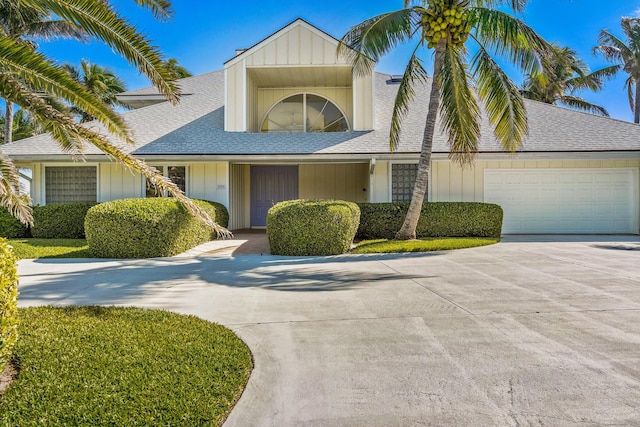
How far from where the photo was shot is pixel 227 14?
13758mm

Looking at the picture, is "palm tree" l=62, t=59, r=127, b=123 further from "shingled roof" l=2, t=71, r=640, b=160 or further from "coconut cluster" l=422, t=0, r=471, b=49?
"coconut cluster" l=422, t=0, r=471, b=49

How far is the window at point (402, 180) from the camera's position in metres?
13.7

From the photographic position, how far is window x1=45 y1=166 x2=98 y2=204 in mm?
13883

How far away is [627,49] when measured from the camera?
25797 mm

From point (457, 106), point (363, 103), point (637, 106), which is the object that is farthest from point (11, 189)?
point (637, 106)

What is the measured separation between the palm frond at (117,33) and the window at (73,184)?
34.7 feet

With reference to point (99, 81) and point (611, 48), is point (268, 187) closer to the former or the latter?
point (99, 81)

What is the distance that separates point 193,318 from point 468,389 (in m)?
2.98

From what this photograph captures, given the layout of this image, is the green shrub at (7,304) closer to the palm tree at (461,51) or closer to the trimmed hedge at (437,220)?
the palm tree at (461,51)

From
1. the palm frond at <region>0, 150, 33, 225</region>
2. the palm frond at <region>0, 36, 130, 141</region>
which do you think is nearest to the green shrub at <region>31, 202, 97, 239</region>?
the palm frond at <region>0, 150, 33, 225</region>

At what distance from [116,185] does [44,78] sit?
10.2 m

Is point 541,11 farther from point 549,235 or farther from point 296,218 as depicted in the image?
point 296,218

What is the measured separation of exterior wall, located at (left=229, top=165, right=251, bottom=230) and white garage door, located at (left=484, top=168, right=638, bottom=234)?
9.42 meters

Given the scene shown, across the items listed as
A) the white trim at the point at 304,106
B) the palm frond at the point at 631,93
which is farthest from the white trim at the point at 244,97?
the palm frond at the point at 631,93
